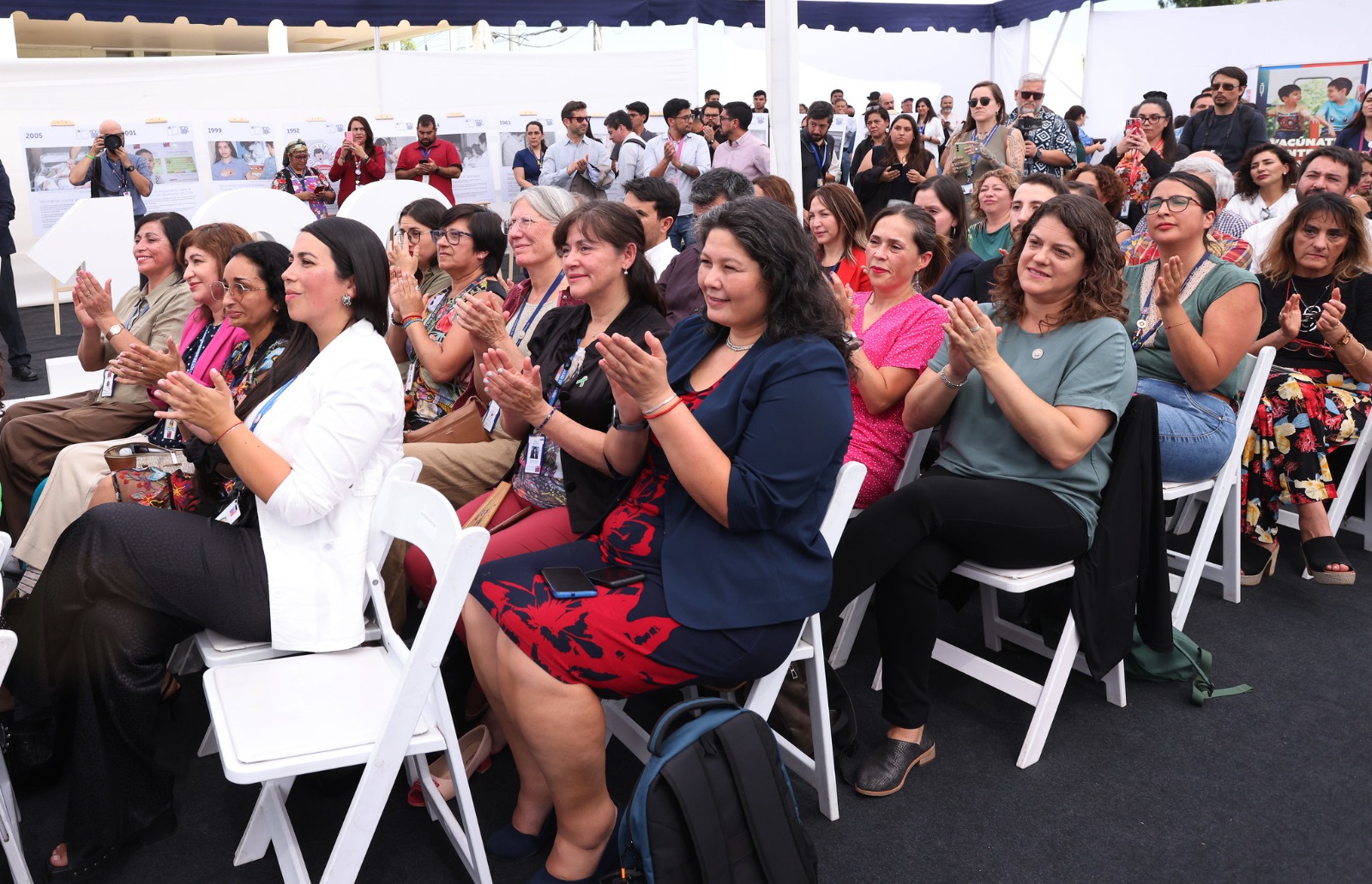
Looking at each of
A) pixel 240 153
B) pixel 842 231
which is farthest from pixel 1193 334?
pixel 240 153

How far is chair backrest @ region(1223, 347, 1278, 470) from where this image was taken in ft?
9.59

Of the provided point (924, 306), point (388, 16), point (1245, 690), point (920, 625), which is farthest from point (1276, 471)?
point (388, 16)

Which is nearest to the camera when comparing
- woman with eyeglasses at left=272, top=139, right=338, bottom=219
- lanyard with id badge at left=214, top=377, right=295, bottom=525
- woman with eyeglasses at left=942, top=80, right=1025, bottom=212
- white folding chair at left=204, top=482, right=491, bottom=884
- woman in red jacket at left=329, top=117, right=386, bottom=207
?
white folding chair at left=204, top=482, right=491, bottom=884

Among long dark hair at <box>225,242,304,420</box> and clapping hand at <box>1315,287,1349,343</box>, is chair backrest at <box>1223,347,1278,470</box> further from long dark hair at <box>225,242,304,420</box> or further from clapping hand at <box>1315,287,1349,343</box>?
long dark hair at <box>225,242,304,420</box>

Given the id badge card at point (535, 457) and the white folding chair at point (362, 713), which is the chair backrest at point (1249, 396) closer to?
the id badge card at point (535, 457)

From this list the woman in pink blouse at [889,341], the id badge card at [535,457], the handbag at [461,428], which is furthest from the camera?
the handbag at [461,428]

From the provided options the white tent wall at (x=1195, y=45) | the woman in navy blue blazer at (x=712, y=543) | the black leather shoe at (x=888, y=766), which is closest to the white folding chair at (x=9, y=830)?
the woman in navy blue blazer at (x=712, y=543)

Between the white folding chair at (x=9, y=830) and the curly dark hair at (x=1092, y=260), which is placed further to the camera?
the curly dark hair at (x=1092, y=260)

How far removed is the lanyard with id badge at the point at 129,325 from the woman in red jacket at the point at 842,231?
2.49 meters

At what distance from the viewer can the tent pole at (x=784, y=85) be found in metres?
4.81

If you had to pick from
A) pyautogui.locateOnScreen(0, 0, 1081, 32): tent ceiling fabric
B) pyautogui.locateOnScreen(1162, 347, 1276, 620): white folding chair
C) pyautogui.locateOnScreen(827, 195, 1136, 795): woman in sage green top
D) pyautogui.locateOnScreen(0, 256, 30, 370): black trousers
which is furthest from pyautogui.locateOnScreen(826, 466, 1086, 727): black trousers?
pyautogui.locateOnScreen(0, 0, 1081, 32): tent ceiling fabric

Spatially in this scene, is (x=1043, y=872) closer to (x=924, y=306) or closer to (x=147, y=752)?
(x=924, y=306)

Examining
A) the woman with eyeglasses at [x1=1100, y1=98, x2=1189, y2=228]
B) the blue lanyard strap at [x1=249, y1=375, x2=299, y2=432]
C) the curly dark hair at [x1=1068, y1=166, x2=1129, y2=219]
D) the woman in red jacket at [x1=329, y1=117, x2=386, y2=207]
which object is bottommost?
the blue lanyard strap at [x1=249, y1=375, x2=299, y2=432]

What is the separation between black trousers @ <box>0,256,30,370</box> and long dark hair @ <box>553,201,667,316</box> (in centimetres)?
470
